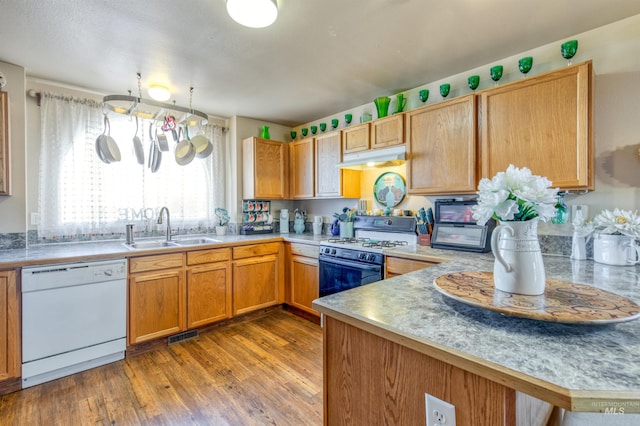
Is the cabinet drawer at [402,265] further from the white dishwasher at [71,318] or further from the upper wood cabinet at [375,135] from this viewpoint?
the white dishwasher at [71,318]

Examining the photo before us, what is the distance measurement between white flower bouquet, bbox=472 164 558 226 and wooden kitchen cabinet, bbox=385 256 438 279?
1.20 metres

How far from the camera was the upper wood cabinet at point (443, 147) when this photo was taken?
2.18 metres

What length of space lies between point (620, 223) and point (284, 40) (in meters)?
2.30

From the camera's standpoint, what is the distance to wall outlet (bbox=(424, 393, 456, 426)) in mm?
726

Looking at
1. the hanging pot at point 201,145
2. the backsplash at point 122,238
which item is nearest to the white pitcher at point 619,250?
the backsplash at point 122,238

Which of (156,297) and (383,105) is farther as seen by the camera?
(383,105)

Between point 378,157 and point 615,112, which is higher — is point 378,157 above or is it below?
below

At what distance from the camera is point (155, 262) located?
8.33 ft

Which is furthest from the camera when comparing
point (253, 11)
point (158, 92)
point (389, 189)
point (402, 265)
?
point (389, 189)

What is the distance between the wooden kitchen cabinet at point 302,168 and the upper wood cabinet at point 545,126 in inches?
73.8

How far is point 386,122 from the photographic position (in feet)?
8.91

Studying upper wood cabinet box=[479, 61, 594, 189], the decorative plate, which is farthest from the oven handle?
upper wood cabinet box=[479, 61, 594, 189]

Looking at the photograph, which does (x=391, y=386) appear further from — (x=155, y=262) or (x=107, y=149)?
(x=107, y=149)

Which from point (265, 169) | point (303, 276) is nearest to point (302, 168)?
point (265, 169)
